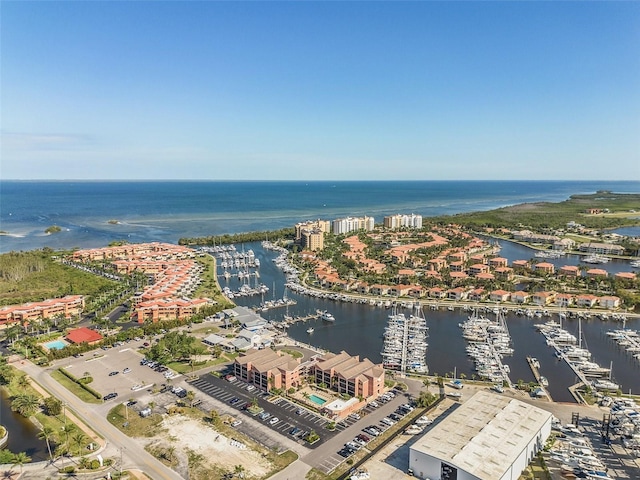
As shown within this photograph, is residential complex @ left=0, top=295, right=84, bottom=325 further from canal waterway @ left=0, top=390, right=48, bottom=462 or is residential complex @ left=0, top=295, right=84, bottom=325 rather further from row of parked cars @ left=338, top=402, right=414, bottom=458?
row of parked cars @ left=338, top=402, right=414, bottom=458

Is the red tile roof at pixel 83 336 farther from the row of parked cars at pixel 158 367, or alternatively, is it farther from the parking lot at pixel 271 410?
the parking lot at pixel 271 410

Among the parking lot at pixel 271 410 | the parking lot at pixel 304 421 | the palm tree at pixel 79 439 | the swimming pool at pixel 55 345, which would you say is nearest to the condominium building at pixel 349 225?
the swimming pool at pixel 55 345

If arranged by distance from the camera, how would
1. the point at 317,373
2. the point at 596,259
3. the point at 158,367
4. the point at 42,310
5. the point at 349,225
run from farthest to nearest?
the point at 349,225 < the point at 596,259 < the point at 42,310 < the point at 158,367 < the point at 317,373

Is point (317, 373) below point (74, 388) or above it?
above

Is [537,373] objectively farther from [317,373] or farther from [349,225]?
[349,225]

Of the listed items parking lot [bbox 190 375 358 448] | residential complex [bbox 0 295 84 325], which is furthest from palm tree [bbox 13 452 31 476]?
residential complex [bbox 0 295 84 325]

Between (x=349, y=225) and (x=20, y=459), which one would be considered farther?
(x=349, y=225)

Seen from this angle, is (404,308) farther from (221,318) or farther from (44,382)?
(44,382)

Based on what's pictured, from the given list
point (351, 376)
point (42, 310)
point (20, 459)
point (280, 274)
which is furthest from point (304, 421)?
point (280, 274)
